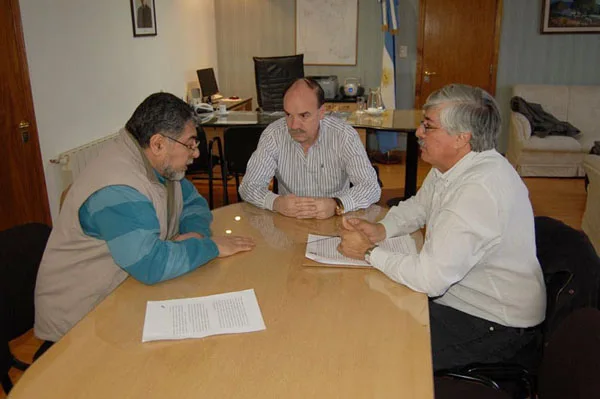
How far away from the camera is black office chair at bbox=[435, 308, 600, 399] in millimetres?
1150

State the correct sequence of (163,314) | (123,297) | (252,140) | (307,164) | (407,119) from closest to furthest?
(163,314) < (123,297) < (307,164) < (252,140) < (407,119)

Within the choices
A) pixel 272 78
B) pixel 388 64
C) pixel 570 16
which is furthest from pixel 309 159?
pixel 570 16

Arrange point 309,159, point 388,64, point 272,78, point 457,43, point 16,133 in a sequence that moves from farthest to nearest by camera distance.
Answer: point 457,43, point 388,64, point 272,78, point 16,133, point 309,159

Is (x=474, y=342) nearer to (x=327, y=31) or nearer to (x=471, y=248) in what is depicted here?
(x=471, y=248)

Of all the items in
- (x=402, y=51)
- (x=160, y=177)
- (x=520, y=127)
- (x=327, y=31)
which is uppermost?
(x=327, y=31)

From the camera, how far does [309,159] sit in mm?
2621

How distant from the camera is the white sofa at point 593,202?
3855 millimetres

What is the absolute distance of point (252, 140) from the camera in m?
4.18

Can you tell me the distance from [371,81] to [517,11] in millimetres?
1884

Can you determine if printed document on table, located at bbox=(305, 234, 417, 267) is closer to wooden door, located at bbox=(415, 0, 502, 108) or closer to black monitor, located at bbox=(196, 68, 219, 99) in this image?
black monitor, located at bbox=(196, 68, 219, 99)

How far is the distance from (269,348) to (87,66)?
3.47m

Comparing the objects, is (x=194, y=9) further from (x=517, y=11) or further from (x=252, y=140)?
(x=517, y=11)

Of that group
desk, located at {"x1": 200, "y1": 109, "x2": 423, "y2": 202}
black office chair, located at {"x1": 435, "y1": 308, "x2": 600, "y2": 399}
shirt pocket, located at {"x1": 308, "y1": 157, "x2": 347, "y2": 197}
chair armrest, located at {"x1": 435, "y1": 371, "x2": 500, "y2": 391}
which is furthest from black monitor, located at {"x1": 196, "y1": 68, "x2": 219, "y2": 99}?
black office chair, located at {"x1": 435, "y1": 308, "x2": 600, "y2": 399}

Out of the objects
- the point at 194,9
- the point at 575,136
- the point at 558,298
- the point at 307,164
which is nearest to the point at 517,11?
the point at 575,136
